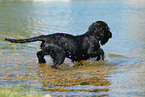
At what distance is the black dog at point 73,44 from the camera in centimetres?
619

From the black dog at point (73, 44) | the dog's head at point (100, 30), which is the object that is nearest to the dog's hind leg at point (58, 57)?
the black dog at point (73, 44)

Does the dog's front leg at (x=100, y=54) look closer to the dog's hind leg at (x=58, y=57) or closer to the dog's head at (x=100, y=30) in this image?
the dog's head at (x=100, y=30)

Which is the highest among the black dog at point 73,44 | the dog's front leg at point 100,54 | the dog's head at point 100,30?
the dog's head at point 100,30

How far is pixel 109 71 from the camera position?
6156mm

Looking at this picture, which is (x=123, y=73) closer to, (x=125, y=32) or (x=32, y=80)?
(x=32, y=80)

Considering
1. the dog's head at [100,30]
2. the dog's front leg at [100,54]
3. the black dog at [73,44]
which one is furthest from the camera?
the dog's front leg at [100,54]

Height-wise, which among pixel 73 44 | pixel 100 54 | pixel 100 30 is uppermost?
pixel 100 30

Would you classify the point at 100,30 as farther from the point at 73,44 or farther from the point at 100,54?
the point at 73,44

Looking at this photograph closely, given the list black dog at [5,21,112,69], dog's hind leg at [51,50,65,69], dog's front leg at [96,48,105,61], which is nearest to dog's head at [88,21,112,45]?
black dog at [5,21,112,69]

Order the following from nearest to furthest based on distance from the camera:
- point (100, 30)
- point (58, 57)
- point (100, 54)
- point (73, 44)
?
point (58, 57) < point (73, 44) < point (100, 30) < point (100, 54)

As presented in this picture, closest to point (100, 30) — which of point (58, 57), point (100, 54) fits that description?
point (100, 54)

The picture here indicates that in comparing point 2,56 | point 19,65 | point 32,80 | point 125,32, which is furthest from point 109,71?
point 125,32

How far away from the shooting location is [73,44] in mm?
6445

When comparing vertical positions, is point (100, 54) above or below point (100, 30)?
below
